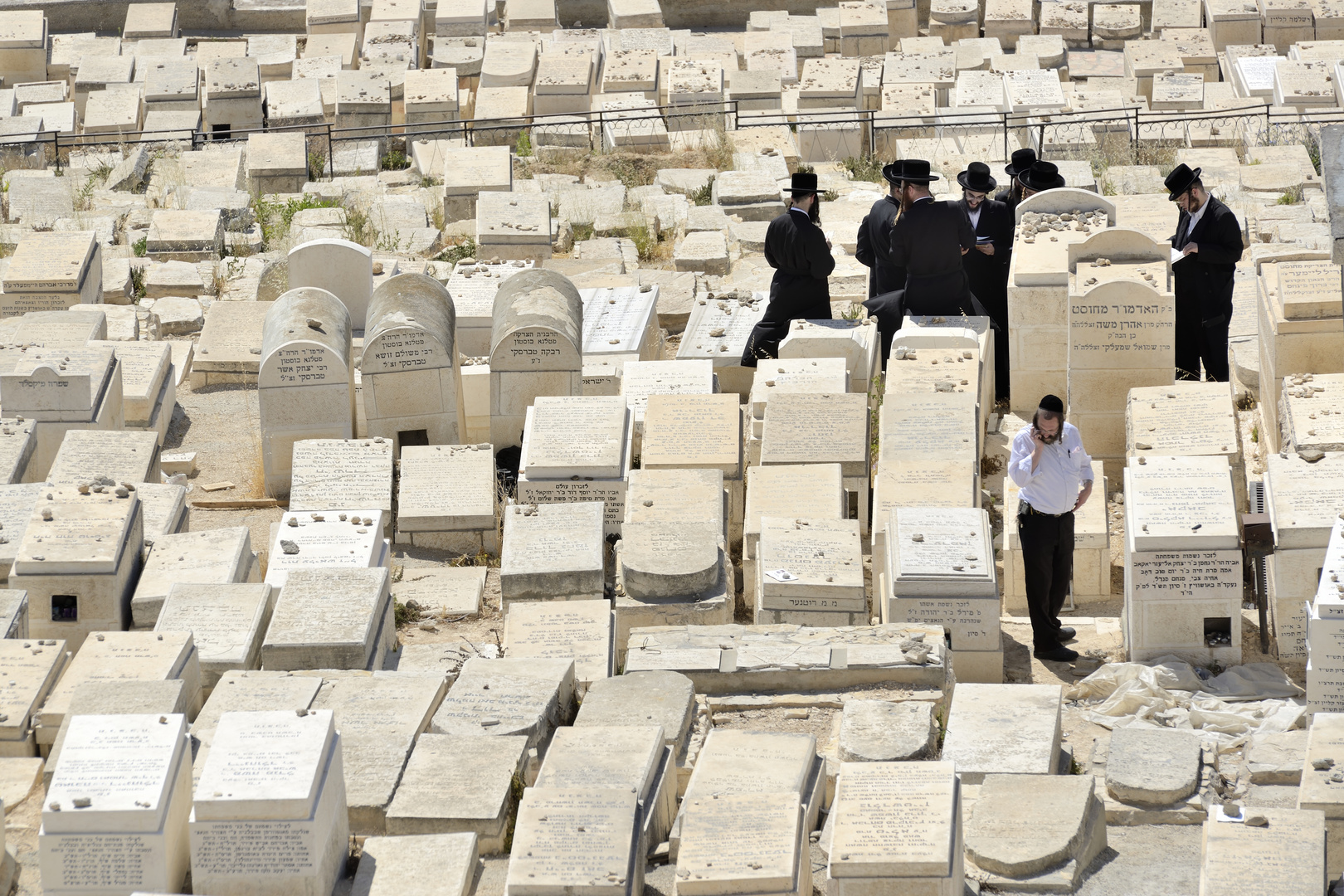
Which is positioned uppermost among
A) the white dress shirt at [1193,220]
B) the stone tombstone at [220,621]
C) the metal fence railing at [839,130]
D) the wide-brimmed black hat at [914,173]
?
the metal fence railing at [839,130]

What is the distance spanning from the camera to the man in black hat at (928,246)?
40.7ft

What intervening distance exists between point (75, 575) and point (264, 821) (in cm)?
349

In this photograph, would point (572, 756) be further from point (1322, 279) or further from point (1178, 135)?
point (1178, 135)

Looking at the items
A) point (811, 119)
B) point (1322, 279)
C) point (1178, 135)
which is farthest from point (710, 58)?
point (1322, 279)

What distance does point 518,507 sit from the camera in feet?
34.9

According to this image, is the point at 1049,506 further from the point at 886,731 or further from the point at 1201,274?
the point at 1201,274

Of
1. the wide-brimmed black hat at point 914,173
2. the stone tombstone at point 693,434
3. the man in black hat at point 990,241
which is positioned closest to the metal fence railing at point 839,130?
the man in black hat at point 990,241

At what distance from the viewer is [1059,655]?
9828mm

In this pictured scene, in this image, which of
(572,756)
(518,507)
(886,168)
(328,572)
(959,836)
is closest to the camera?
(959,836)

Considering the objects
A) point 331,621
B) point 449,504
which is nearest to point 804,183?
point 449,504

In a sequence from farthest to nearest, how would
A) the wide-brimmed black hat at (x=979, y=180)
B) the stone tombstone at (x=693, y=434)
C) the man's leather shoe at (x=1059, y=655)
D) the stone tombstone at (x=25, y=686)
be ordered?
1. the wide-brimmed black hat at (x=979, y=180)
2. the stone tombstone at (x=693, y=434)
3. the man's leather shoe at (x=1059, y=655)
4. the stone tombstone at (x=25, y=686)

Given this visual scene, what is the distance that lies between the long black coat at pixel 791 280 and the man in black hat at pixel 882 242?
36cm

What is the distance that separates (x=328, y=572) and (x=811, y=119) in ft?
41.5

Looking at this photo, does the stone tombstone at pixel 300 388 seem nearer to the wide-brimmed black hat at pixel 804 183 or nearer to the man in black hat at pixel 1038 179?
the wide-brimmed black hat at pixel 804 183
